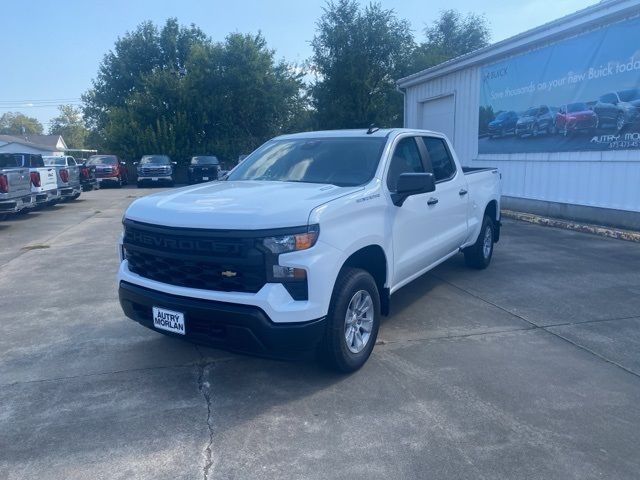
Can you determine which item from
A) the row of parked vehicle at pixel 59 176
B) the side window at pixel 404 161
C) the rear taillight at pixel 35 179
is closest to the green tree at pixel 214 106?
the row of parked vehicle at pixel 59 176

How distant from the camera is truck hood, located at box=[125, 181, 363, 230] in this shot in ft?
12.4

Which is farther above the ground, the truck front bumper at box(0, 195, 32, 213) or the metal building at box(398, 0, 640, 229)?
the metal building at box(398, 0, 640, 229)

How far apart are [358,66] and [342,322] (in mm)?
26918

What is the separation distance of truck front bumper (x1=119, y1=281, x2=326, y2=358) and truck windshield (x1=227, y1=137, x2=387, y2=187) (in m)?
1.58

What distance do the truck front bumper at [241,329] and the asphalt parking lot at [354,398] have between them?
445mm

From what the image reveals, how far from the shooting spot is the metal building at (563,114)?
10625mm

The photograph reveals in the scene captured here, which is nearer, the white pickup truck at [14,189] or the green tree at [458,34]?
the white pickup truck at [14,189]

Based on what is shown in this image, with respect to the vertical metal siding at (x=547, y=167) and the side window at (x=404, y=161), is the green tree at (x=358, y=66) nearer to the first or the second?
the vertical metal siding at (x=547, y=167)

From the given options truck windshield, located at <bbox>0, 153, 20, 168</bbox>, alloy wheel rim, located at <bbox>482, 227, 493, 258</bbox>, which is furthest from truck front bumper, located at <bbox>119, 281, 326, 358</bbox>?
truck windshield, located at <bbox>0, 153, 20, 168</bbox>

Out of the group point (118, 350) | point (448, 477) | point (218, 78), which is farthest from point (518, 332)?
point (218, 78)

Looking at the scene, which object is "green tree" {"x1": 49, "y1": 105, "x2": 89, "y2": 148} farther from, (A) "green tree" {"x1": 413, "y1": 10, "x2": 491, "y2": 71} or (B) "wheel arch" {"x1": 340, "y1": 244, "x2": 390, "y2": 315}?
(B) "wheel arch" {"x1": 340, "y1": 244, "x2": 390, "y2": 315}

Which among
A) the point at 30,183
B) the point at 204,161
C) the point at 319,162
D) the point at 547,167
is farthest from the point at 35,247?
the point at 204,161

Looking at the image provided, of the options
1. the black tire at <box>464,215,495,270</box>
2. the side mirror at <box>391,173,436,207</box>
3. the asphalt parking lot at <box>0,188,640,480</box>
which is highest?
the side mirror at <box>391,173,436,207</box>

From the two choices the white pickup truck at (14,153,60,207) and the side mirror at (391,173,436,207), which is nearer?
the side mirror at (391,173,436,207)
